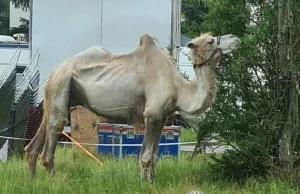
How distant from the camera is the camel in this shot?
8.84m

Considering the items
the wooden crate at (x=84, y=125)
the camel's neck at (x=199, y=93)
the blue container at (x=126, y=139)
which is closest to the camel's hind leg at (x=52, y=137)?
the camel's neck at (x=199, y=93)

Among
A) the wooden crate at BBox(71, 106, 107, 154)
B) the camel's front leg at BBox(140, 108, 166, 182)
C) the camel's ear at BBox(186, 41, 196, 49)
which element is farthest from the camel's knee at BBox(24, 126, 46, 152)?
the wooden crate at BBox(71, 106, 107, 154)

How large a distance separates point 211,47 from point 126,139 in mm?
4944

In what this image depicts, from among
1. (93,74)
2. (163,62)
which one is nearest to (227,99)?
(163,62)

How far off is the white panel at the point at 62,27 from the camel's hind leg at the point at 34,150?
657cm

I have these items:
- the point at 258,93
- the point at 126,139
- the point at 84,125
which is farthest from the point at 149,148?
the point at 84,125

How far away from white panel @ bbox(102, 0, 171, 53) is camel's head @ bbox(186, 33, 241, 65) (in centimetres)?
739

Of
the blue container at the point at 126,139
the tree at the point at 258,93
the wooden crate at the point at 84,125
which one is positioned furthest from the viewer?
the wooden crate at the point at 84,125

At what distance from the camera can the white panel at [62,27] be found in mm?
16391

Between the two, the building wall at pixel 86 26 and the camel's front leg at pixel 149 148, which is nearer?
the camel's front leg at pixel 149 148

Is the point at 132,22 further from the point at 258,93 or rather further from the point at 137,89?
the point at 137,89

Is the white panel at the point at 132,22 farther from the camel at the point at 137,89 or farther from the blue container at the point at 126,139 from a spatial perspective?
the camel at the point at 137,89

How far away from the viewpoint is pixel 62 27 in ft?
54.1

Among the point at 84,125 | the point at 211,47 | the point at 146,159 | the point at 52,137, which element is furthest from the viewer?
the point at 84,125
